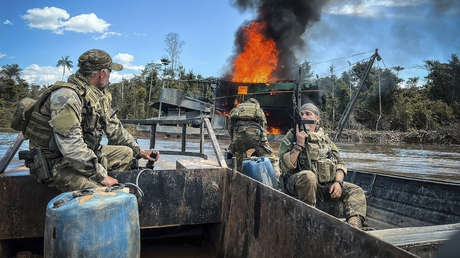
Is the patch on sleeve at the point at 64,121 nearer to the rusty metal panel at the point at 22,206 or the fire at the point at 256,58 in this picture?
the rusty metal panel at the point at 22,206

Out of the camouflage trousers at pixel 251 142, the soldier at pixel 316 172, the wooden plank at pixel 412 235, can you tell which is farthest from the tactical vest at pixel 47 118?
the camouflage trousers at pixel 251 142

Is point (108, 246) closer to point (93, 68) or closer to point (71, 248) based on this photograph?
point (71, 248)

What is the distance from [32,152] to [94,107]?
630 millimetres

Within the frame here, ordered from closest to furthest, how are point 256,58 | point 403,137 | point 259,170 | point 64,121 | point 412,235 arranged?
point 412,235 → point 64,121 → point 259,170 → point 256,58 → point 403,137

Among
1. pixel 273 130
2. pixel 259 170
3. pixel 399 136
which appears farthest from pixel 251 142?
pixel 399 136

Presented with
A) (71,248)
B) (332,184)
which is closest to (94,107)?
(71,248)

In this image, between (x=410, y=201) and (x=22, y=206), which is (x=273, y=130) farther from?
(x=22, y=206)

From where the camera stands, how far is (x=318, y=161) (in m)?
3.73

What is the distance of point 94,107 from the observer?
3.03 meters

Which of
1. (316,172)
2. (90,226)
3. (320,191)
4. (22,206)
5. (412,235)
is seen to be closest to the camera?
(412,235)

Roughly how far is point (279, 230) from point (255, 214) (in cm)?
39

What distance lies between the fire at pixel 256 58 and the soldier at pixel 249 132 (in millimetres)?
23785

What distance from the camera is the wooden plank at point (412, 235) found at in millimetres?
1888

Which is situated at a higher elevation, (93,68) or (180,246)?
(93,68)
